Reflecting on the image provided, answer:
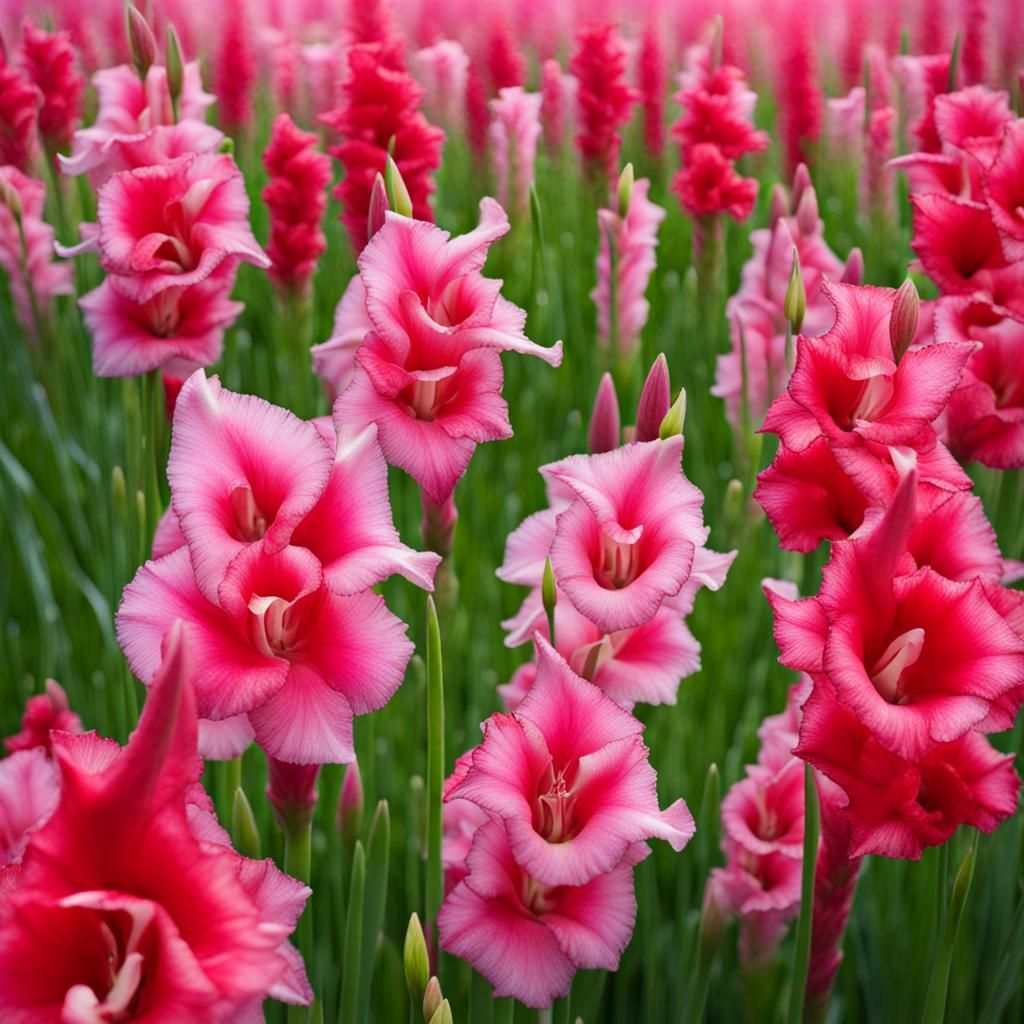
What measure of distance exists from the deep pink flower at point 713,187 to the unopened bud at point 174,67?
3.39ft

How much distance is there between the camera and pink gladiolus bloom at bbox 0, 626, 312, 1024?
0.44 m

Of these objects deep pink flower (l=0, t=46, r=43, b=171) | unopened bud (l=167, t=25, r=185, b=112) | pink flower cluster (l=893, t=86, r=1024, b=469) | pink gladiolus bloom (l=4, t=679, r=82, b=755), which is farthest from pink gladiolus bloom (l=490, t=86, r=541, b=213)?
pink gladiolus bloom (l=4, t=679, r=82, b=755)

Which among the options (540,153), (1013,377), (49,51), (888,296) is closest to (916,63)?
(1013,377)

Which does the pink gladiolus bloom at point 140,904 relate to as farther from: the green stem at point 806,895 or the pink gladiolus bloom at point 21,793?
the green stem at point 806,895

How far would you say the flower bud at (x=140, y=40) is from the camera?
1195mm

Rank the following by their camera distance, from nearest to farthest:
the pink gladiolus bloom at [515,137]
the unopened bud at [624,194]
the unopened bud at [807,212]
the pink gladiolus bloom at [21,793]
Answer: the pink gladiolus bloom at [21,793]
the unopened bud at [624,194]
the unopened bud at [807,212]
the pink gladiolus bloom at [515,137]

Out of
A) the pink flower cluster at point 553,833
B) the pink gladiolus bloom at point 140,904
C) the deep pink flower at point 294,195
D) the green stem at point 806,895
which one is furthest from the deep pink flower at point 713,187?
the pink gladiolus bloom at point 140,904

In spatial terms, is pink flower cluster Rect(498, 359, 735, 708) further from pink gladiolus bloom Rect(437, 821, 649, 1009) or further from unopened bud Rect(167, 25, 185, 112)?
unopened bud Rect(167, 25, 185, 112)

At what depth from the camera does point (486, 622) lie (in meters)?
1.82

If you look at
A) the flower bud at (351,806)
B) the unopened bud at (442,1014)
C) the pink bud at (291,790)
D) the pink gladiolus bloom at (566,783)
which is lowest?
the flower bud at (351,806)

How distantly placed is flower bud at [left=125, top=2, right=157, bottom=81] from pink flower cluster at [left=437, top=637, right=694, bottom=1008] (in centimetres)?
83

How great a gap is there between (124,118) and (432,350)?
66 centimetres

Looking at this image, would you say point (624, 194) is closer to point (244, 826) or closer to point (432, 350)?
point (432, 350)

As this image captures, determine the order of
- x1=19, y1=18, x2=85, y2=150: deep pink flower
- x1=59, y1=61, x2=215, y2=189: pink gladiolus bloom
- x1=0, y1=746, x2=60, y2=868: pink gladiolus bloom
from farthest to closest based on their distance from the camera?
x1=19, y1=18, x2=85, y2=150: deep pink flower < x1=59, y1=61, x2=215, y2=189: pink gladiolus bloom < x1=0, y1=746, x2=60, y2=868: pink gladiolus bloom
